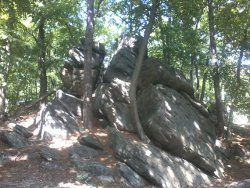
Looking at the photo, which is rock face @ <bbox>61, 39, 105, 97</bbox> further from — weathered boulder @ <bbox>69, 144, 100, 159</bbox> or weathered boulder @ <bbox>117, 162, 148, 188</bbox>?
weathered boulder @ <bbox>117, 162, 148, 188</bbox>

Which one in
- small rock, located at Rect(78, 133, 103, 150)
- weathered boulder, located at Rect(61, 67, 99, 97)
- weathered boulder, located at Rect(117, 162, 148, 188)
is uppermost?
weathered boulder, located at Rect(61, 67, 99, 97)

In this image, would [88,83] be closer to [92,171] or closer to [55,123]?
[55,123]

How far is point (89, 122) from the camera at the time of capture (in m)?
14.7

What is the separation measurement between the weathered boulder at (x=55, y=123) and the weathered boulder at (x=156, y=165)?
223cm

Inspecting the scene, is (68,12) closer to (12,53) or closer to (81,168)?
(12,53)

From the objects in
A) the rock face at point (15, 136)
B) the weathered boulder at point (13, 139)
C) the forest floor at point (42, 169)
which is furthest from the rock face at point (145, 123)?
the weathered boulder at point (13, 139)

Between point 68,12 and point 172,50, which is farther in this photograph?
point 68,12

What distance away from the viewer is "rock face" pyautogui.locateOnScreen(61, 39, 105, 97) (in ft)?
56.0

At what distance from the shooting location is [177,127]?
13578 millimetres

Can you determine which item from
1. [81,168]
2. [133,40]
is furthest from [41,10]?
[81,168]

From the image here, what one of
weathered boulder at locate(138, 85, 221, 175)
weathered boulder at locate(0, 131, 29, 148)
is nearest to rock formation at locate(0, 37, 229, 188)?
weathered boulder at locate(138, 85, 221, 175)

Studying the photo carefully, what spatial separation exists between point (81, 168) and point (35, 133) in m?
4.00

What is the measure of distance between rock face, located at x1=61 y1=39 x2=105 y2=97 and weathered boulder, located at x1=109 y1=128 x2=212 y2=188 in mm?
4953

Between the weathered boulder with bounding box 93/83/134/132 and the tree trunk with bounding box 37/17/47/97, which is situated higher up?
the tree trunk with bounding box 37/17/47/97
